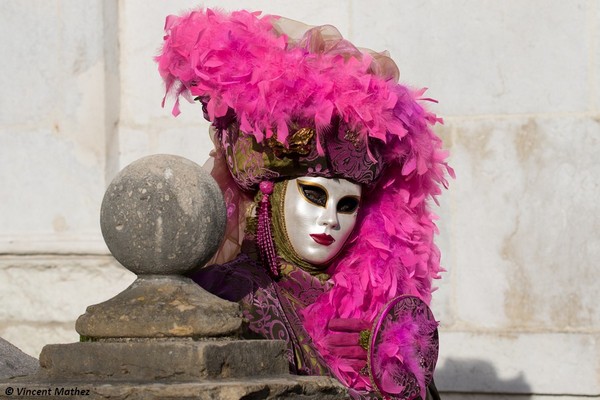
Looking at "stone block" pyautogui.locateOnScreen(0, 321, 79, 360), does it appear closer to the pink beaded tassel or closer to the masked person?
the masked person

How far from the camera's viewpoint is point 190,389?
4.59 m

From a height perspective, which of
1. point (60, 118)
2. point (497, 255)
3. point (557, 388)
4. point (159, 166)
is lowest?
point (557, 388)

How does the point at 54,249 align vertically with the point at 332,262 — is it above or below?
below

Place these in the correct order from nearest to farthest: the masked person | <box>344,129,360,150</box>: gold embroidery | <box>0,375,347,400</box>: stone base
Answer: <box>0,375,347,400</box>: stone base → the masked person → <box>344,129,360,150</box>: gold embroidery

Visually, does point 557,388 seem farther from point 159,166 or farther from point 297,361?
point 159,166

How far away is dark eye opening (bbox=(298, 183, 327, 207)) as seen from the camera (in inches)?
236

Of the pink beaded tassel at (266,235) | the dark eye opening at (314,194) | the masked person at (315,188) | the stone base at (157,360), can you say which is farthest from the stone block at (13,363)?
the dark eye opening at (314,194)

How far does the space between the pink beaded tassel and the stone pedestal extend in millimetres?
986

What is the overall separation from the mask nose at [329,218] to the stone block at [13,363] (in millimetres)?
1222

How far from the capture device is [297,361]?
18.9ft

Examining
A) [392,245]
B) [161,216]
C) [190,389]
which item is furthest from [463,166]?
[190,389]

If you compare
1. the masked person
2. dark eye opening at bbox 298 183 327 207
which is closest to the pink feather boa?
the masked person

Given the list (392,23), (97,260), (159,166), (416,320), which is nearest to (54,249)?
(97,260)

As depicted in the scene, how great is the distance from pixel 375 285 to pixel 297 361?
553 mm
